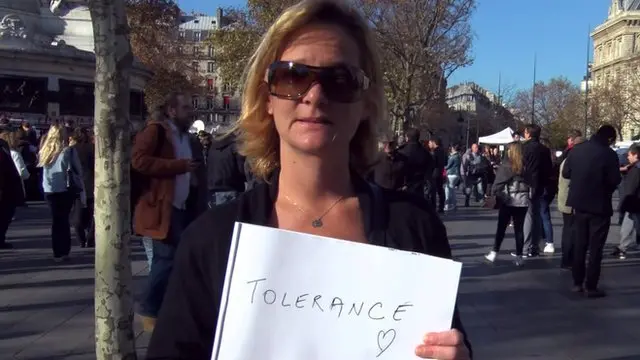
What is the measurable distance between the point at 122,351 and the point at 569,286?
6564mm

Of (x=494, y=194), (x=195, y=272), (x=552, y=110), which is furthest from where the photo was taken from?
(x=552, y=110)

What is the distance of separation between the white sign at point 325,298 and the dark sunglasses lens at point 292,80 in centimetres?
37

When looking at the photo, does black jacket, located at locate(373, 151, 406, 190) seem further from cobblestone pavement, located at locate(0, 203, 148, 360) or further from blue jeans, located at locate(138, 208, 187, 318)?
blue jeans, located at locate(138, 208, 187, 318)

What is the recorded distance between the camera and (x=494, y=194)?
1099cm

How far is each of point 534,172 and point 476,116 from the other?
3605 inches

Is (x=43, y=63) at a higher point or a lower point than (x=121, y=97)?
higher

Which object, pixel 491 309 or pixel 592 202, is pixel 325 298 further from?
pixel 592 202

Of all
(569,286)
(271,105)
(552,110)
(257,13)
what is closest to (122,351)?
(271,105)

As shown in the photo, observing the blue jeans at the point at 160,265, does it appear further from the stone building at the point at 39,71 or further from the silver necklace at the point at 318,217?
the stone building at the point at 39,71

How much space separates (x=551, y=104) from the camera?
85562 millimetres

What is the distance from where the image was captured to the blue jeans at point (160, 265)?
651 cm

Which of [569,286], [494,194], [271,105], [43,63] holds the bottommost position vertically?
[569,286]

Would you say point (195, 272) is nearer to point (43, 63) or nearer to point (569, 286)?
point (569, 286)

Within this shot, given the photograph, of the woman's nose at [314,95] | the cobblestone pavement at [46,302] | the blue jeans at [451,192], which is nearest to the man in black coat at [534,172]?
the cobblestone pavement at [46,302]
